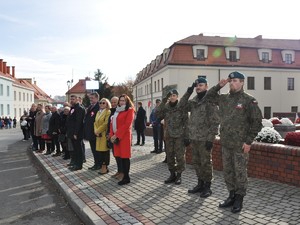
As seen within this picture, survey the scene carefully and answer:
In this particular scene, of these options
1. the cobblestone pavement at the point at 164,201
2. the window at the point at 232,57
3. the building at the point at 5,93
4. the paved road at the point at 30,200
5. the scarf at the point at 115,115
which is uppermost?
the window at the point at 232,57

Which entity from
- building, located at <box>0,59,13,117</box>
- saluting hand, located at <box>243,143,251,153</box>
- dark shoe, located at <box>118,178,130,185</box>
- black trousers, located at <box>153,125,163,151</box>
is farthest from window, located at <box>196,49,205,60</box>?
saluting hand, located at <box>243,143,251,153</box>

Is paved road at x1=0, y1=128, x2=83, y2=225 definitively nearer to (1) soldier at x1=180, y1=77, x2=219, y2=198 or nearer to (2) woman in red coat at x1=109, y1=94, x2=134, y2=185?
(2) woman in red coat at x1=109, y1=94, x2=134, y2=185

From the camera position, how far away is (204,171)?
5516 mm

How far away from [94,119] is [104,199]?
122 inches

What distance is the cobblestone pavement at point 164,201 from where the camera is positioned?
436 centimetres

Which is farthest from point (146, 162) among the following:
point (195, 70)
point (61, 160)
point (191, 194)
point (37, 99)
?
point (37, 99)

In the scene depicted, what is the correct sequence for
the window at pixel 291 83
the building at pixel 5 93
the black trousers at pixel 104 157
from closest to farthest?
the black trousers at pixel 104 157
the window at pixel 291 83
the building at pixel 5 93

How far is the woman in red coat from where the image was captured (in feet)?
21.7

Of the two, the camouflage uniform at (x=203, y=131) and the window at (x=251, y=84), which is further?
the window at (x=251, y=84)

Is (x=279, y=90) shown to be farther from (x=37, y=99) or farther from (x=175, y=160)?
(x=37, y=99)

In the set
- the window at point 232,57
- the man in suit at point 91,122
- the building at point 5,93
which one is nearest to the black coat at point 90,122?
the man in suit at point 91,122

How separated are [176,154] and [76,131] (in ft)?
10.2

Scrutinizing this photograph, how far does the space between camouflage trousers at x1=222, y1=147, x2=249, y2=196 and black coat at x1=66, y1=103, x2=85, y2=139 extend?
4.61 m

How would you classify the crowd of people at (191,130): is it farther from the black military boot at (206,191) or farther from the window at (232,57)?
the window at (232,57)
